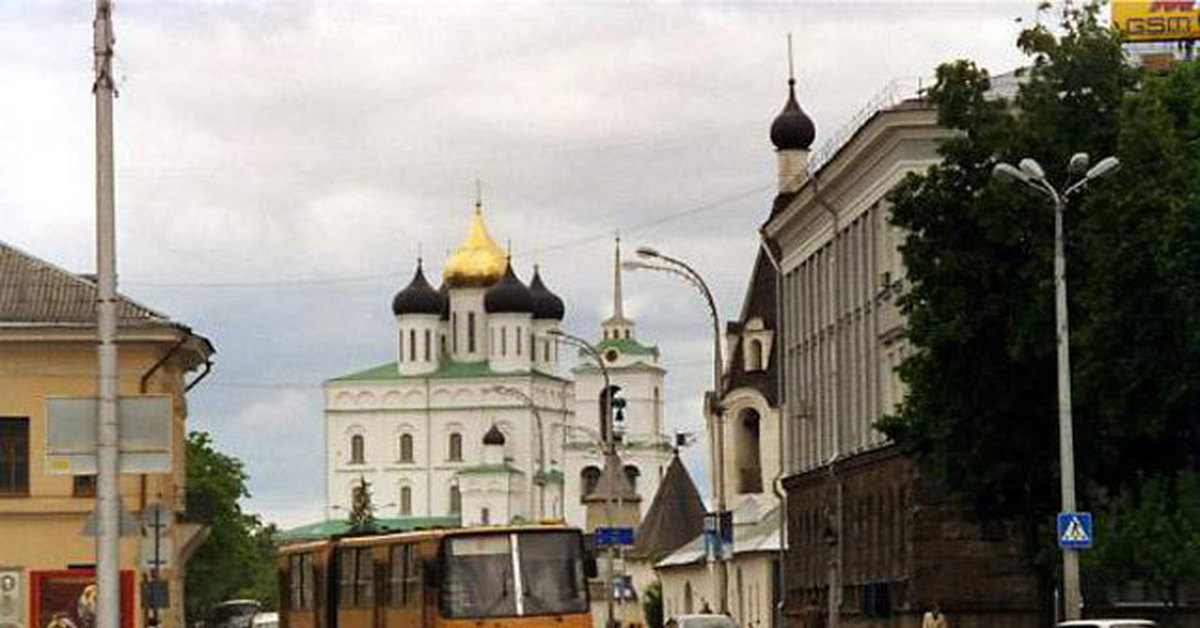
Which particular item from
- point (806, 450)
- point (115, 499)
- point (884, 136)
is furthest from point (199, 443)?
point (115, 499)

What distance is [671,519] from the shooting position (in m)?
192

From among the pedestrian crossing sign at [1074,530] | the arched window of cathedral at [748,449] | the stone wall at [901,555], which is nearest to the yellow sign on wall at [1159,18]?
the stone wall at [901,555]

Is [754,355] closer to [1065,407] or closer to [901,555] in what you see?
[901,555]

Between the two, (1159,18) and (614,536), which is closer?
(614,536)

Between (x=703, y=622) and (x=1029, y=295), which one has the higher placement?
(x=1029, y=295)

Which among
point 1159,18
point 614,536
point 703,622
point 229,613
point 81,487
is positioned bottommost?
point 703,622

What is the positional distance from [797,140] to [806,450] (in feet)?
146

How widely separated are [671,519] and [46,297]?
123 meters

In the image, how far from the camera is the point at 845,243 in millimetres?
83938

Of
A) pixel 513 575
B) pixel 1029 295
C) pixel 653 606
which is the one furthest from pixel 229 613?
pixel 513 575

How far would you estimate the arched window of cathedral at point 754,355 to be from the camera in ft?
475

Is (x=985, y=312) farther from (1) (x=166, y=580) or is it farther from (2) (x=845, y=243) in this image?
(2) (x=845, y=243)

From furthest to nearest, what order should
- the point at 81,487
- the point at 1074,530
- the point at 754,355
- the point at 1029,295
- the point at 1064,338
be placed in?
the point at 754,355, the point at 81,487, the point at 1029,295, the point at 1064,338, the point at 1074,530

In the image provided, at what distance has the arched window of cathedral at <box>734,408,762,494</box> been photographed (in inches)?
5625
